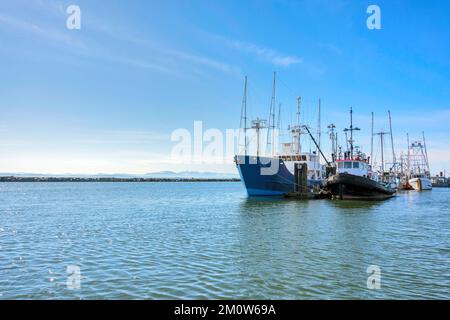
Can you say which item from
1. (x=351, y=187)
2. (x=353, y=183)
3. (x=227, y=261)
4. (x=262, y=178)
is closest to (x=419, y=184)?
(x=351, y=187)

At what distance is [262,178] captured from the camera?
52.5 meters

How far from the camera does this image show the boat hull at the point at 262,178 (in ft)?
168

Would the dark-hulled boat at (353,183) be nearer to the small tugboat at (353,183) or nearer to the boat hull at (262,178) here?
the small tugboat at (353,183)

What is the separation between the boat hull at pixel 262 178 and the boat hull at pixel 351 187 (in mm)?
7328

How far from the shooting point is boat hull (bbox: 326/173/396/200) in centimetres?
4634

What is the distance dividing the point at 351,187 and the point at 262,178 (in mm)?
12565

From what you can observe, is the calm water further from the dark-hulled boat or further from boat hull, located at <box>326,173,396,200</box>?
the dark-hulled boat

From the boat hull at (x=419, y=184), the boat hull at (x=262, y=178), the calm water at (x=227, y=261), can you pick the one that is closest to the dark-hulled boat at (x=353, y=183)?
the boat hull at (x=262, y=178)

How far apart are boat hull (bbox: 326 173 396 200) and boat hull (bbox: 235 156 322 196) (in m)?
7.33

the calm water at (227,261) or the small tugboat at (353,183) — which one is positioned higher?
the small tugboat at (353,183)

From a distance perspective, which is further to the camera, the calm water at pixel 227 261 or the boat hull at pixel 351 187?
the boat hull at pixel 351 187

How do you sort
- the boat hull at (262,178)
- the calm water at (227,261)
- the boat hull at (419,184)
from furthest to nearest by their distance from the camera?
the boat hull at (419,184) < the boat hull at (262,178) < the calm water at (227,261)
